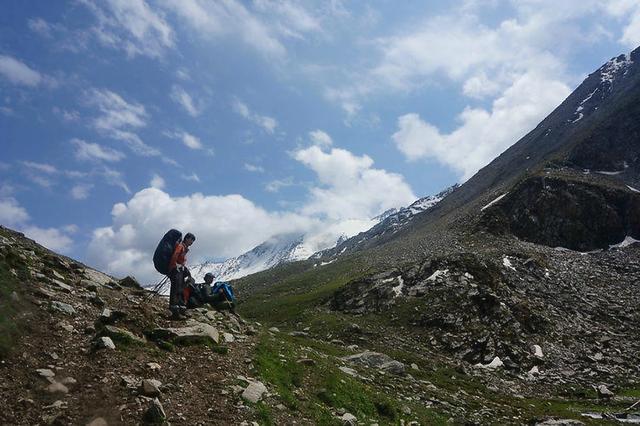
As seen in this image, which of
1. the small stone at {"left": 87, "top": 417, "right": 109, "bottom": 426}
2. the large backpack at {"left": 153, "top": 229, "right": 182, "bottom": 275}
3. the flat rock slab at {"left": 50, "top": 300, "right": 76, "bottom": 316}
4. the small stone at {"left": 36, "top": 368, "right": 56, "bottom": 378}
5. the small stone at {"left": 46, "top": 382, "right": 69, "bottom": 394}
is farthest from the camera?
the large backpack at {"left": 153, "top": 229, "right": 182, "bottom": 275}

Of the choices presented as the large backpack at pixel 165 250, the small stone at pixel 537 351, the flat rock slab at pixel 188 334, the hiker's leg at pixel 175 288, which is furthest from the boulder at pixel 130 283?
the small stone at pixel 537 351

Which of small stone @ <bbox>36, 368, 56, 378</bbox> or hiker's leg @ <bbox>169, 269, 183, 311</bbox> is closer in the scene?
small stone @ <bbox>36, 368, 56, 378</bbox>

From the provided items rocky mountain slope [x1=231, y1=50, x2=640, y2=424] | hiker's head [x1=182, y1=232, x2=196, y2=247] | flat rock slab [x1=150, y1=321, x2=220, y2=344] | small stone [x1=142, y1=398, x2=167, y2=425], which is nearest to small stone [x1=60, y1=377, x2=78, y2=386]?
small stone [x1=142, y1=398, x2=167, y2=425]

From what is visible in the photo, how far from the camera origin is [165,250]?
19516 millimetres

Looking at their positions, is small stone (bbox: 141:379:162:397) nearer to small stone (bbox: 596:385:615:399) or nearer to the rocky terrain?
the rocky terrain

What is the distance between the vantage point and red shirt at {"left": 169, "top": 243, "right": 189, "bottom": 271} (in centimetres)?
1953

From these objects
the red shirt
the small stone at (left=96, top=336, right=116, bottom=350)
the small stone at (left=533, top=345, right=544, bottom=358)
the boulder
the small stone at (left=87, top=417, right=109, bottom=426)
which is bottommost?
the small stone at (left=533, top=345, right=544, bottom=358)

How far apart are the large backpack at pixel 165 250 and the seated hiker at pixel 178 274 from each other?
0.17 metres

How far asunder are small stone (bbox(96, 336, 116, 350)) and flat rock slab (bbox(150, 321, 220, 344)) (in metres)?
2.07

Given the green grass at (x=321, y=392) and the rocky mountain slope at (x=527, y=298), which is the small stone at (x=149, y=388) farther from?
the rocky mountain slope at (x=527, y=298)

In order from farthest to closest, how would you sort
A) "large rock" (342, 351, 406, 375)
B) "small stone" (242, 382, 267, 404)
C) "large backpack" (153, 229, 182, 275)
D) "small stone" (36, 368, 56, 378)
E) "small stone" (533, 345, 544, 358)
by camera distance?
"small stone" (533, 345, 544, 358) → "large rock" (342, 351, 406, 375) → "large backpack" (153, 229, 182, 275) → "small stone" (242, 382, 267, 404) → "small stone" (36, 368, 56, 378)

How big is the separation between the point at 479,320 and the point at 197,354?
121ft

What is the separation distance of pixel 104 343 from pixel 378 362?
21.3 m

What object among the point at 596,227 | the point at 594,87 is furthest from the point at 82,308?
the point at 594,87
